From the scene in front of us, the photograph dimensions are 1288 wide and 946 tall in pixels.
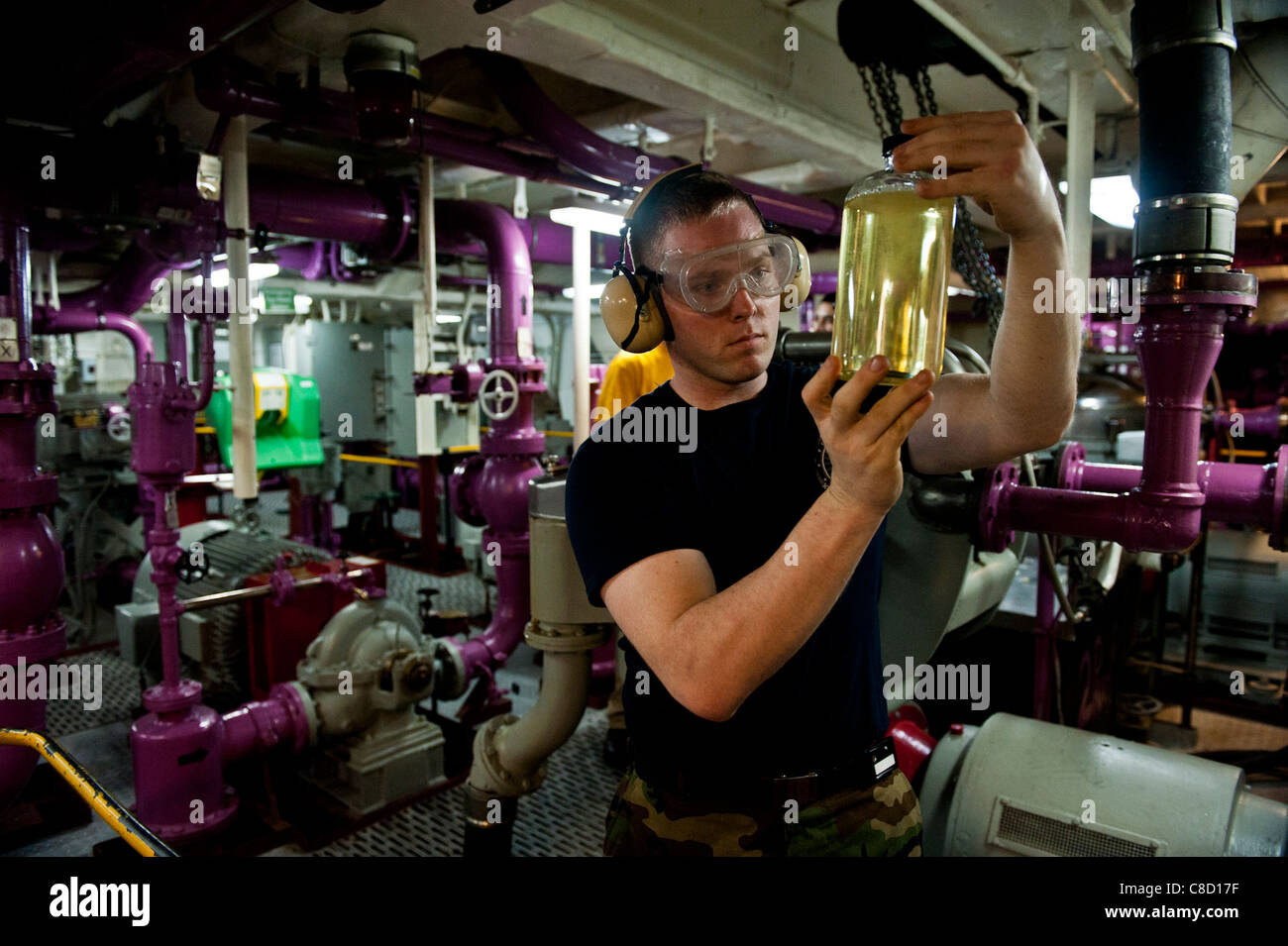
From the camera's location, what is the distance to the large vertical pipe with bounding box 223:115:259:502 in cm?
284

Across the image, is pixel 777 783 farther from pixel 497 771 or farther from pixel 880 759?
pixel 497 771

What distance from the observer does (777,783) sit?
135 centimetres

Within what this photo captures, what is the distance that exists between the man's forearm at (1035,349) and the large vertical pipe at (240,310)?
2514 mm

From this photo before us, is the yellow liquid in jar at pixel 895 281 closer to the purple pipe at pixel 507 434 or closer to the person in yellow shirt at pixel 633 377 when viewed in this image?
the person in yellow shirt at pixel 633 377

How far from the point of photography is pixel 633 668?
1.48 metres

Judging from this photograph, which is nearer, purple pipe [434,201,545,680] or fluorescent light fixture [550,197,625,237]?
fluorescent light fixture [550,197,625,237]

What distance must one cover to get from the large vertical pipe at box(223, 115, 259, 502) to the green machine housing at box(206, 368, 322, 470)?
14.9 feet

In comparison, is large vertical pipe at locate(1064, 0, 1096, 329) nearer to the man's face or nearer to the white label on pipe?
the man's face

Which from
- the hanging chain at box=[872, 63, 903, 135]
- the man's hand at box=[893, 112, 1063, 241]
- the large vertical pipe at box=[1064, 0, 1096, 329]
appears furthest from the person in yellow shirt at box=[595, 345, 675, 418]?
the man's hand at box=[893, 112, 1063, 241]

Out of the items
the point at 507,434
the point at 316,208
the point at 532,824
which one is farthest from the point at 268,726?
the point at 316,208

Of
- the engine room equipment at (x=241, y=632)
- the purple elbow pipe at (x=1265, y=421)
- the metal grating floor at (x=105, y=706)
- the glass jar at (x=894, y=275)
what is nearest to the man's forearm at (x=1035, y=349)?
the glass jar at (x=894, y=275)

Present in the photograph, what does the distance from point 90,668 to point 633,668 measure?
5460mm
